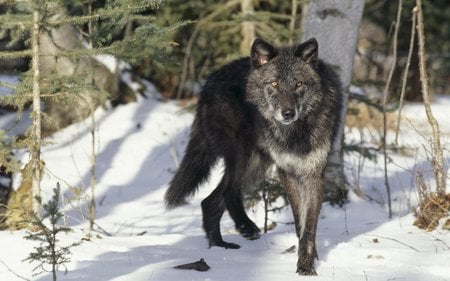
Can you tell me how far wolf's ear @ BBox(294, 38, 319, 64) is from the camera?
21.5 ft

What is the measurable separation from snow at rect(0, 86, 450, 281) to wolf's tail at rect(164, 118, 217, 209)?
0.33 m

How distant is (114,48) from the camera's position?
6.74 meters

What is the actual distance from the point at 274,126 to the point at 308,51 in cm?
81

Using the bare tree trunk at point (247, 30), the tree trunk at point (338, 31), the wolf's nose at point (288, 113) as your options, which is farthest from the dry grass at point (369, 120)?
the wolf's nose at point (288, 113)

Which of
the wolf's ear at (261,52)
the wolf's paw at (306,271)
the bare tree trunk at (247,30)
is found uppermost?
the bare tree trunk at (247,30)

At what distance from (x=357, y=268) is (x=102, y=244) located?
2.45 m

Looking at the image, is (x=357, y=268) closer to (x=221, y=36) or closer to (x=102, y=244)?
(x=102, y=244)

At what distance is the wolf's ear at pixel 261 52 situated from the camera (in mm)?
6617

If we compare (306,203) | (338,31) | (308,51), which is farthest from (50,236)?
(338,31)

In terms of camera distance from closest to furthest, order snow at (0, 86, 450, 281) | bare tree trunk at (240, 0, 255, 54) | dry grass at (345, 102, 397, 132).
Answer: snow at (0, 86, 450, 281) < dry grass at (345, 102, 397, 132) < bare tree trunk at (240, 0, 255, 54)

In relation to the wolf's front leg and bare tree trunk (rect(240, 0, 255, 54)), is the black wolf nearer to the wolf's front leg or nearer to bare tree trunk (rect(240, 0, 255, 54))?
the wolf's front leg

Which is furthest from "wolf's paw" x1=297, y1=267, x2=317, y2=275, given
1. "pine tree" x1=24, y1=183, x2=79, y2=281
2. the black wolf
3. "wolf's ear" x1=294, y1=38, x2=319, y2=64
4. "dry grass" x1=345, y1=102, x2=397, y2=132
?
"dry grass" x1=345, y1=102, x2=397, y2=132

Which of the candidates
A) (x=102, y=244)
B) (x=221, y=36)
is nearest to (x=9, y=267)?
(x=102, y=244)

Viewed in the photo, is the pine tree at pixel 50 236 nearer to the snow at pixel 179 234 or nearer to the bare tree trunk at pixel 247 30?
the snow at pixel 179 234
